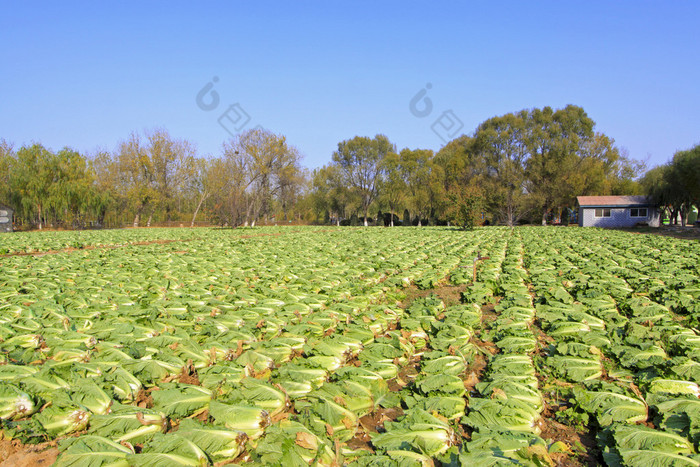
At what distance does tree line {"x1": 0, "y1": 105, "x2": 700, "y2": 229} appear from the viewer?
5081cm

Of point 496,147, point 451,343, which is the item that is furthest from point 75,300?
Result: point 496,147

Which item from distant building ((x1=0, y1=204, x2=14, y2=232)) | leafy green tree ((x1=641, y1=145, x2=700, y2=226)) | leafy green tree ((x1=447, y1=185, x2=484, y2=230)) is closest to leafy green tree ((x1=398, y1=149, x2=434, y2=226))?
leafy green tree ((x1=447, y1=185, x2=484, y2=230))

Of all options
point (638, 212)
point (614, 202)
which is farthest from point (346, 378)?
point (638, 212)

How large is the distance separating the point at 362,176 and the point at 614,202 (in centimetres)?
3587

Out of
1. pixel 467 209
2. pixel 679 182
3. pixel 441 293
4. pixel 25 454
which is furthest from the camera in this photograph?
pixel 679 182

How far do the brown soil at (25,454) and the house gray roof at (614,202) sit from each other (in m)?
53.7

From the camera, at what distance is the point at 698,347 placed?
533 centimetres

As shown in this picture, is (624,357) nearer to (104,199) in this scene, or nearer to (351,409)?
(351,409)

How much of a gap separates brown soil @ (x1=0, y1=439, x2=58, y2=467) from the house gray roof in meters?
53.7

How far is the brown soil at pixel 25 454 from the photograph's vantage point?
11.0 feet

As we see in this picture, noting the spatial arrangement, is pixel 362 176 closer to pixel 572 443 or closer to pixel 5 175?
pixel 5 175

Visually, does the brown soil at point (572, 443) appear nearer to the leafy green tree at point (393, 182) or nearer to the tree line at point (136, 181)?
the tree line at point (136, 181)

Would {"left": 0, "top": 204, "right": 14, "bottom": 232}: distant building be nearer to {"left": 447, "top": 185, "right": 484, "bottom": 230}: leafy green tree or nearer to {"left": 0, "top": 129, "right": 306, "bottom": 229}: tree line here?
{"left": 0, "top": 129, "right": 306, "bottom": 229}: tree line

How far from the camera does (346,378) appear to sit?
14.9 ft
